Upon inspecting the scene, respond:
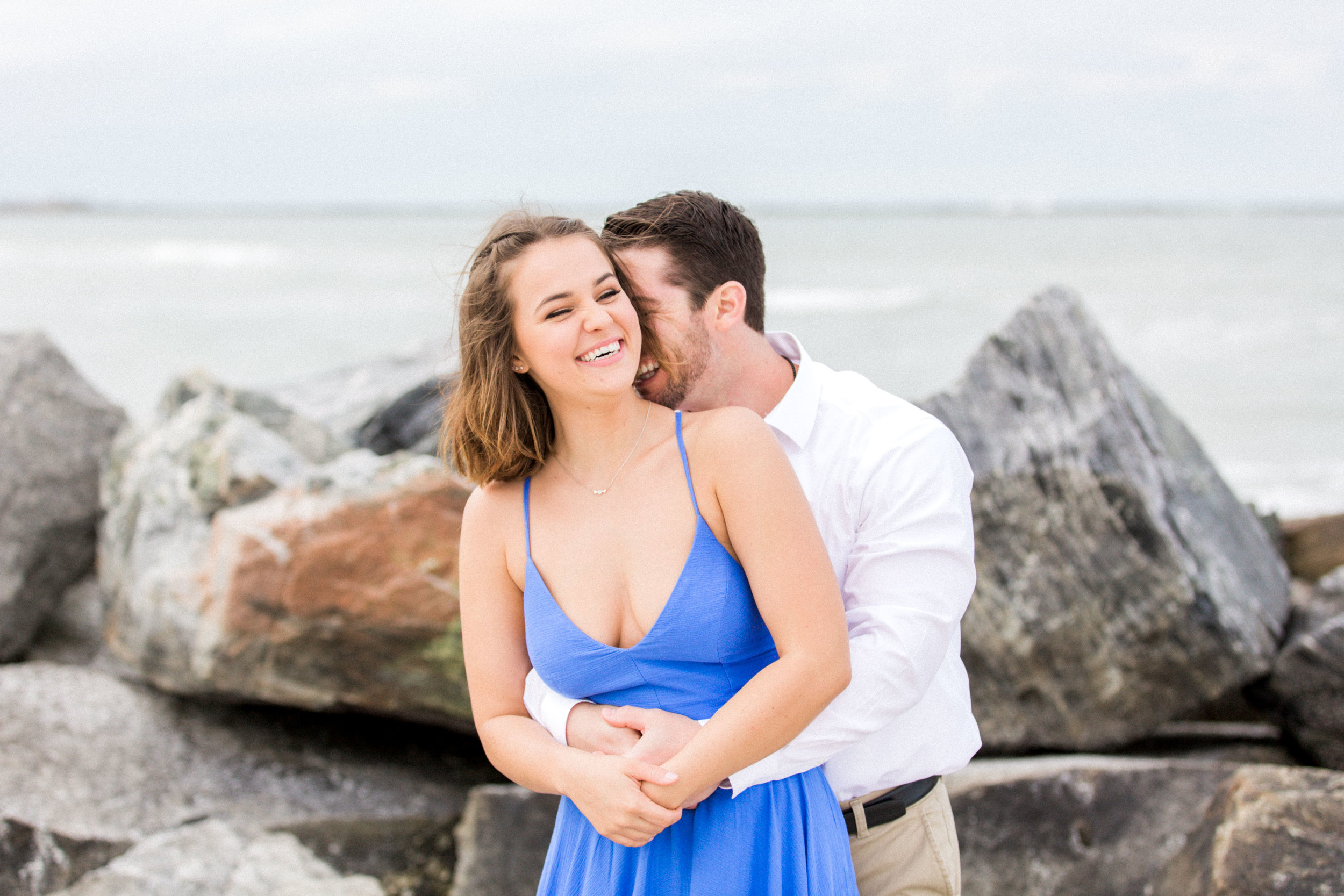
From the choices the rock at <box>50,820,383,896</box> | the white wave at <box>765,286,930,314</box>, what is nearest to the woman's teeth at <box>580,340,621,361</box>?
the rock at <box>50,820,383,896</box>

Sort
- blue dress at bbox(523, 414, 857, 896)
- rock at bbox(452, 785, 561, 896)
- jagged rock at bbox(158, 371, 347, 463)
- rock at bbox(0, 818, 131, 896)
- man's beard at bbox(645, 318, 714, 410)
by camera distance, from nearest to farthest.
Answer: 1. blue dress at bbox(523, 414, 857, 896)
2. man's beard at bbox(645, 318, 714, 410)
3. rock at bbox(0, 818, 131, 896)
4. rock at bbox(452, 785, 561, 896)
5. jagged rock at bbox(158, 371, 347, 463)

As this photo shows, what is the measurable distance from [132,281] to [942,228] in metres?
46.6

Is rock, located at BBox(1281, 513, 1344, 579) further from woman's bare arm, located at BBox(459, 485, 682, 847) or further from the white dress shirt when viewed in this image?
woman's bare arm, located at BBox(459, 485, 682, 847)

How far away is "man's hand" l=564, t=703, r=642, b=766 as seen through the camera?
1.87m

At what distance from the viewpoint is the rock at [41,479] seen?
13.8 feet

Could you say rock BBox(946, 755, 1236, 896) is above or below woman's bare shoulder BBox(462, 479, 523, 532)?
below

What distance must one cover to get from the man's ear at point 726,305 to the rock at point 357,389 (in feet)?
7.70

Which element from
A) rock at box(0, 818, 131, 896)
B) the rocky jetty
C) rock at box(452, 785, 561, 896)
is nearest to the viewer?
rock at box(0, 818, 131, 896)

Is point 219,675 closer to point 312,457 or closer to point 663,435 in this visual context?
point 312,457

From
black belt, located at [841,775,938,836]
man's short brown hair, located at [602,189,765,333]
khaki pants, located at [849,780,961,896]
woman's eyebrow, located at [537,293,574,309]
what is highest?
man's short brown hair, located at [602,189,765,333]

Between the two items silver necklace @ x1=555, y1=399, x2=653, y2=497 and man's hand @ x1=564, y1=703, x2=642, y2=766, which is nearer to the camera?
man's hand @ x1=564, y1=703, x2=642, y2=766

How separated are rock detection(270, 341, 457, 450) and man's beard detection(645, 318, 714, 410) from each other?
94.5 inches

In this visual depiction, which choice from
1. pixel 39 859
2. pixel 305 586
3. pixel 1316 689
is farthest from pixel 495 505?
pixel 1316 689

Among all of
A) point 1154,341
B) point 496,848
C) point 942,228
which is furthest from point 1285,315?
point 942,228
